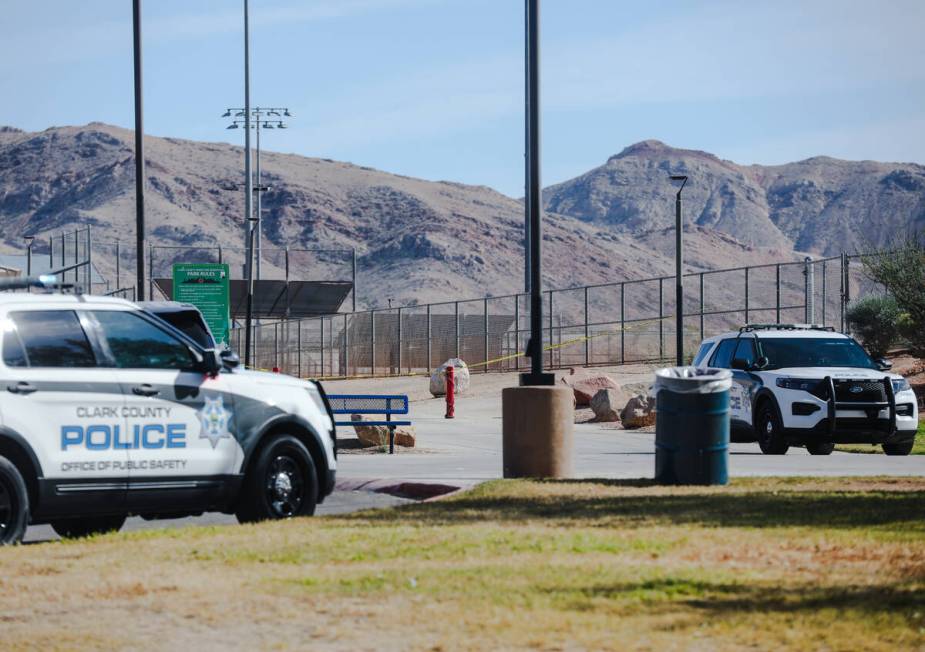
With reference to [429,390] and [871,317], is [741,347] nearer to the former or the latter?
[871,317]

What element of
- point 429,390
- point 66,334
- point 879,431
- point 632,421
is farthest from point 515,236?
point 66,334

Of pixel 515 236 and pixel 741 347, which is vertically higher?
pixel 515 236

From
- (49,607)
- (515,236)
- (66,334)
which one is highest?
(515,236)

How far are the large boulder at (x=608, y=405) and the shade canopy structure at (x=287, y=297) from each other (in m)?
45.9

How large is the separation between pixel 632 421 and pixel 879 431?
11.5 m

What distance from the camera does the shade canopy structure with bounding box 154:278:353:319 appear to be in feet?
272

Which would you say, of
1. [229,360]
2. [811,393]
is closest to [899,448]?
[811,393]

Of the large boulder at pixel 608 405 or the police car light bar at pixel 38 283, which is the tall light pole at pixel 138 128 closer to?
the large boulder at pixel 608 405

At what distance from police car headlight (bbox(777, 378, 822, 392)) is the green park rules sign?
16.9 meters

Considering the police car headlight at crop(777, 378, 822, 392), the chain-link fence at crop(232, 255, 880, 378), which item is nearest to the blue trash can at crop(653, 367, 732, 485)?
the police car headlight at crop(777, 378, 822, 392)

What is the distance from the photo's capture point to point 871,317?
4625 centimetres

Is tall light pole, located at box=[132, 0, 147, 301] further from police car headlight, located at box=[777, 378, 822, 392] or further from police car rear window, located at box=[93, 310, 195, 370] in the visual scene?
police car rear window, located at box=[93, 310, 195, 370]

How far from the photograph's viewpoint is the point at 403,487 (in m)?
17.1

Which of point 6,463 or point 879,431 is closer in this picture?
point 6,463
